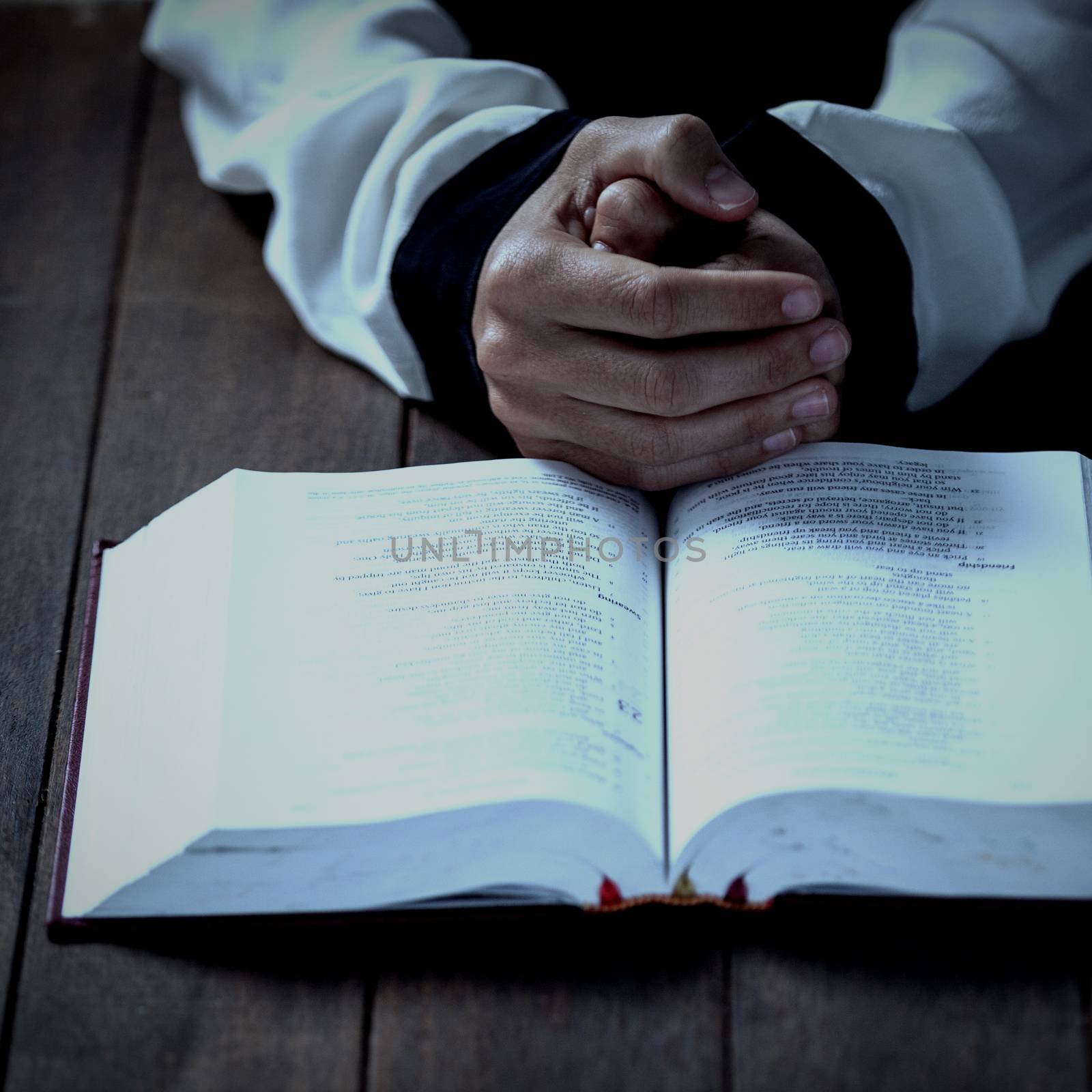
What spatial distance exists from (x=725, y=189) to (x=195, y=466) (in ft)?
1.16

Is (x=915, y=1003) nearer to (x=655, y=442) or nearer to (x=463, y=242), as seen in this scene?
(x=655, y=442)

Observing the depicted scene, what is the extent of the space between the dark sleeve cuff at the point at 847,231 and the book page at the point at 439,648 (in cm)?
16

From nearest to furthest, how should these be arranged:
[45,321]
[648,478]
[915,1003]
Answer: [915,1003] → [648,478] → [45,321]

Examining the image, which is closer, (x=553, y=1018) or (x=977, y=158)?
(x=553, y=1018)

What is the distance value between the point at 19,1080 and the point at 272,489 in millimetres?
289

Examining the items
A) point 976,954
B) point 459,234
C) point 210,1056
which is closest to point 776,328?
point 459,234

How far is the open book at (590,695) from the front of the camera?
0.49 m

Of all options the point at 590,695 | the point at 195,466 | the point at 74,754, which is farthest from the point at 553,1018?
the point at 195,466

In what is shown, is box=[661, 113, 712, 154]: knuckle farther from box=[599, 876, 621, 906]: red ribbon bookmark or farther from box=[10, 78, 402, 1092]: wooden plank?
box=[599, 876, 621, 906]: red ribbon bookmark

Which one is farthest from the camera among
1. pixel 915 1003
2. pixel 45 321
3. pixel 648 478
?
pixel 45 321

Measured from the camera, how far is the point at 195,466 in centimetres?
71

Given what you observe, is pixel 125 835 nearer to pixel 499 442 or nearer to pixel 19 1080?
pixel 19 1080

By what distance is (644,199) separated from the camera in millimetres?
604

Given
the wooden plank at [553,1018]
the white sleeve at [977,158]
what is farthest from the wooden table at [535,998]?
the white sleeve at [977,158]
